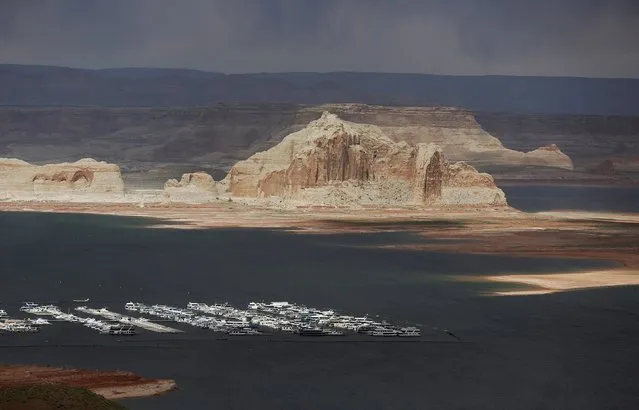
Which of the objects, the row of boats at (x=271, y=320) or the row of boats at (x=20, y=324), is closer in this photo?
the row of boats at (x=20, y=324)

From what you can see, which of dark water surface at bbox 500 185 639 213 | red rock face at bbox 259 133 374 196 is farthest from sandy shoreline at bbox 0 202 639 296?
dark water surface at bbox 500 185 639 213

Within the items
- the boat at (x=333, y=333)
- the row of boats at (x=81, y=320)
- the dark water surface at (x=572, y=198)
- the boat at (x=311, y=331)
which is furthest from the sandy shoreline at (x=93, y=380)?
the dark water surface at (x=572, y=198)

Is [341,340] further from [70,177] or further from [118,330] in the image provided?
[70,177]

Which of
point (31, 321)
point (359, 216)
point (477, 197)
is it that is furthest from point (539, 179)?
point (31, 321)

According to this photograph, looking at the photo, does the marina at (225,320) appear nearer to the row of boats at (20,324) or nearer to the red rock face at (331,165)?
the row of boats at (20,324)

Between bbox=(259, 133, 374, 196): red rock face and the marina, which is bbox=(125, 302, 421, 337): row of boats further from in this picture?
bbox=(259, 133, 374, 196): red rock face

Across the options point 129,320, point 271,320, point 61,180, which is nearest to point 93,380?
point 129,320

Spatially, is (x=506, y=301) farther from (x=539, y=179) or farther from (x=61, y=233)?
(x=539, y=179)

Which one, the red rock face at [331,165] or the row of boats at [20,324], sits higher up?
the red rock face at [331,165]
